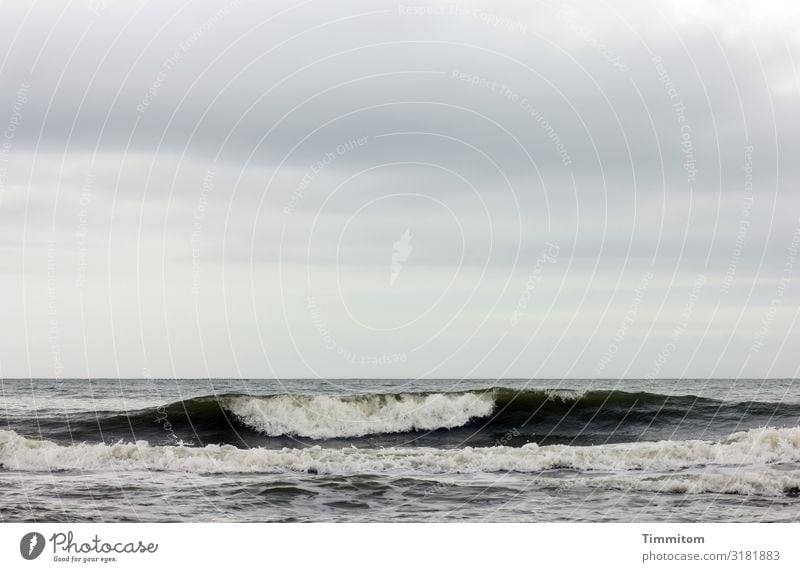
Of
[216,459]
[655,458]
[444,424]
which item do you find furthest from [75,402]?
[655,458]

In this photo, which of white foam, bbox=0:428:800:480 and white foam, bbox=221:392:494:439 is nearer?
white foam, bbox=0:428:800:480

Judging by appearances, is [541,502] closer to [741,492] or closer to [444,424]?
[741,492]

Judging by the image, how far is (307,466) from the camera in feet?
97.1

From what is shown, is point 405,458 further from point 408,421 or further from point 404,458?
point 408,421

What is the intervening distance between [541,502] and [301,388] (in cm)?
4408

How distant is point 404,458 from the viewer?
3042cm

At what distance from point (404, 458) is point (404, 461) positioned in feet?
1.18
